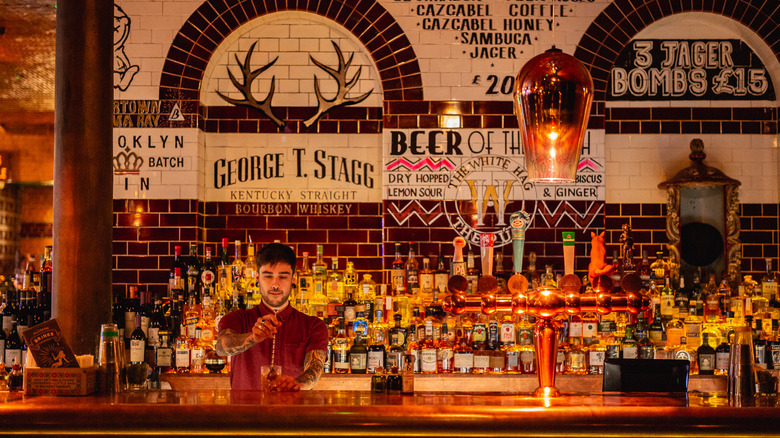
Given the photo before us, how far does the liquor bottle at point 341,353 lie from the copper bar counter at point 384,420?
230 cm

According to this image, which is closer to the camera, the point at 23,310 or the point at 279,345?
the point at 279,345

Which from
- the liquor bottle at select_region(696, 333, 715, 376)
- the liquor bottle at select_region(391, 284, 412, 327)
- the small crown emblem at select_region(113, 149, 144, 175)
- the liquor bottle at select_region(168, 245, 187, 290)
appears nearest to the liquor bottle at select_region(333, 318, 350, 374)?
the liquor bottle at select_region(391, 284, 412, 327)

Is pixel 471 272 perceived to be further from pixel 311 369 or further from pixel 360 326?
pixel 311 369

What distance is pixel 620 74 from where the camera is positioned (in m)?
5.57

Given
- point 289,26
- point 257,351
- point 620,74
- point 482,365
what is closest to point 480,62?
point 620,74

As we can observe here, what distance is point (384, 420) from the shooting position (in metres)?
2.49

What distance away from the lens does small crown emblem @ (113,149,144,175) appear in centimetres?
542

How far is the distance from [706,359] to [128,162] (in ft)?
12.7

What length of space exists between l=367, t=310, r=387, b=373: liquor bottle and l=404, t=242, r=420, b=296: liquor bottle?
30 centimetres

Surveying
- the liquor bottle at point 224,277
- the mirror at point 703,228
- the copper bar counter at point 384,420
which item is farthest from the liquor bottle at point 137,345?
the mirror at point 703,228

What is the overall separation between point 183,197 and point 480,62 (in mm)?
2178

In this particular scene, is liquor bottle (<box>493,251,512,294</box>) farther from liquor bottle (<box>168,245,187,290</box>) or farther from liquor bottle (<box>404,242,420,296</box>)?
liquor bottle (<box>168,245,187,290</box>)

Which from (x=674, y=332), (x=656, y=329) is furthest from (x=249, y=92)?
(x=674, y=332)

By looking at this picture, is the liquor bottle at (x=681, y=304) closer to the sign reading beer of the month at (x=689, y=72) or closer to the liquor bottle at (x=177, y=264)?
the sign reading beer of the month at (x=689, y=72)
